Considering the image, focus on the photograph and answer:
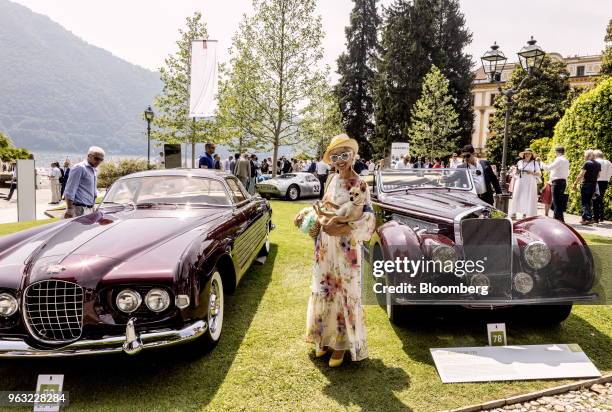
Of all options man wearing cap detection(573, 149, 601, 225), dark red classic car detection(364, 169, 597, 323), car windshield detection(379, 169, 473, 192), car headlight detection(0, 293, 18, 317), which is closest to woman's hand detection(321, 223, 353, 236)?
dark red classic car detection(364, 169, 597, 323)

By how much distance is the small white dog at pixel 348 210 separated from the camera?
3.24 m

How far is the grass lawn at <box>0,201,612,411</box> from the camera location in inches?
117

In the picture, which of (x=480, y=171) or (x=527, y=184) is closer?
(x=480, y=171)

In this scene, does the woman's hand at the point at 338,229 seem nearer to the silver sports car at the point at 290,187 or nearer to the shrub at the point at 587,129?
the shrub at the point at 587,129

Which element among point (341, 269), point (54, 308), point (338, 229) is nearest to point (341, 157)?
point (338, 229)

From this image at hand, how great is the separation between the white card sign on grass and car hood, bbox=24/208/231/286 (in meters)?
2.48

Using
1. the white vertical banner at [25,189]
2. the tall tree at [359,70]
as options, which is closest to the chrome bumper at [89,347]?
the white vertical banner at [25,189]

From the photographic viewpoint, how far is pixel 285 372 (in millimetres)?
3379

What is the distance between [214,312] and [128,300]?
38.6 inches

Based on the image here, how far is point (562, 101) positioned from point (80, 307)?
44.9 m

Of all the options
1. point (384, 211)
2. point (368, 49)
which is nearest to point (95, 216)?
point (384, 211)

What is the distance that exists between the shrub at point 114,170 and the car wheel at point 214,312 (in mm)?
19339

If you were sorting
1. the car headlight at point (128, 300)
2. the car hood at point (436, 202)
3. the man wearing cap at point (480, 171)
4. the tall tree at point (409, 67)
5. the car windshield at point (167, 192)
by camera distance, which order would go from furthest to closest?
the tall tree at point (409, 67) < the man wearing cap at point (480, 171) < the car windshield at point (167, 192) < the car hood at point (436, 202) < the car headlight at point (128, 300)

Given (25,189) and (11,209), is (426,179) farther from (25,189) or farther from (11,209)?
(11,209)
